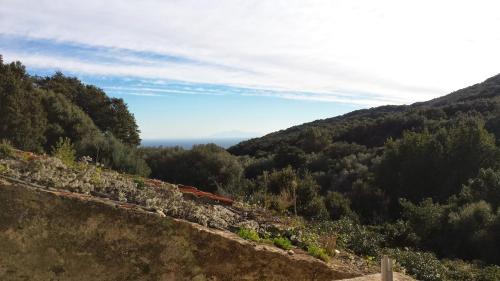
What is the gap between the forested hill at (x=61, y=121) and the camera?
20.2 meters

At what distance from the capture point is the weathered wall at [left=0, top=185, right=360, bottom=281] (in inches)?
231

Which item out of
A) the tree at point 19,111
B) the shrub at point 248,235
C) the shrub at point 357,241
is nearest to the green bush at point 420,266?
the shrub at point 357,241

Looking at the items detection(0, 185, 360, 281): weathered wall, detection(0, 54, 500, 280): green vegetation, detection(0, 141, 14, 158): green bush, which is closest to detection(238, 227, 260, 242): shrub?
detection(0, 54, 500, 280): green vegetation

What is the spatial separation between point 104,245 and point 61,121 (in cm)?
2091

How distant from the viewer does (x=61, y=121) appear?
83.0ft

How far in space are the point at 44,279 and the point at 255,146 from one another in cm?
4049

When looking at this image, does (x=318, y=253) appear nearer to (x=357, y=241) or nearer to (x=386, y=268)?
(x=386, y=268)

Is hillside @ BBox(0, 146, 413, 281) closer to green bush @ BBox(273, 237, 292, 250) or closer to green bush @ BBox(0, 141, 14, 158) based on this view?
green bush @ BBox(273, 237, 292, 250)

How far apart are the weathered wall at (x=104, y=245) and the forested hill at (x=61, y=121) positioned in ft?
39.1

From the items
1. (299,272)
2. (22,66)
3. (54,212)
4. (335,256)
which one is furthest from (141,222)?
(22,66)

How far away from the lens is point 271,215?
9461mm

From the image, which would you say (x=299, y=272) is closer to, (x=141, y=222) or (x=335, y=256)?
(x=335, y=256)

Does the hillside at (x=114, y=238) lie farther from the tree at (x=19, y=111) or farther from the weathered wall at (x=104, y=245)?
the tree at (x=19, y=111)

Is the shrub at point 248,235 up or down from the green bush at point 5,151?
down
